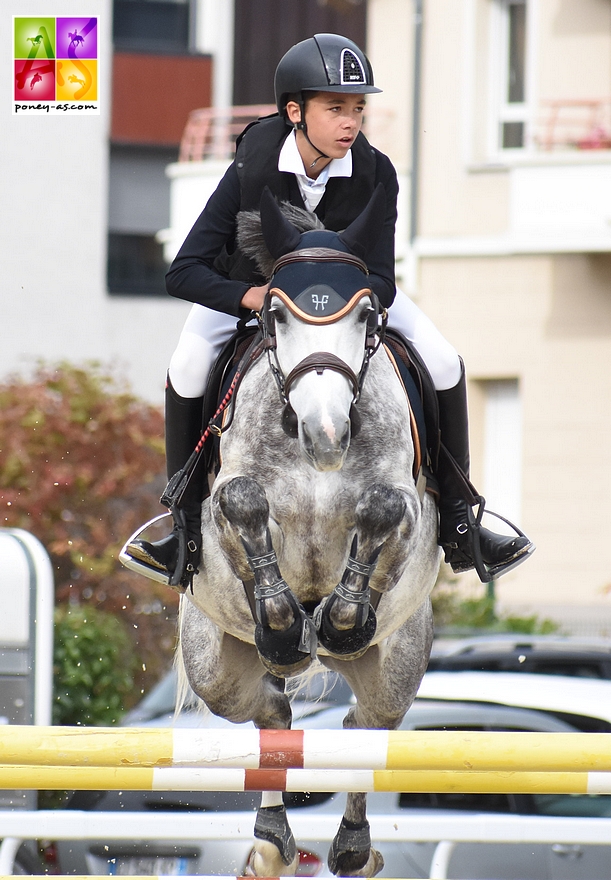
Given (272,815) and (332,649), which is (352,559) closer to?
(332,649)

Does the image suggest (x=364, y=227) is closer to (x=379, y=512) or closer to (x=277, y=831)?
(x=379, y=512)

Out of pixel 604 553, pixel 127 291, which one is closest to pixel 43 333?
pixel 127 291

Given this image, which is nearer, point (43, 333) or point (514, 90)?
point (514, 90)

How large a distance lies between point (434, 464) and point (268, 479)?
39.7 inches

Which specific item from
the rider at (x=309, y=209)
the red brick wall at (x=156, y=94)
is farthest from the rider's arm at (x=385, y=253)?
the red brick wall at (x=156, y=94)

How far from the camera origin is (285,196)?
4.35 metres

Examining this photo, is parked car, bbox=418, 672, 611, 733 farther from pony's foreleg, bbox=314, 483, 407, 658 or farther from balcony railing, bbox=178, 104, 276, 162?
balcony railing, bbox=178, 104, 276, 162

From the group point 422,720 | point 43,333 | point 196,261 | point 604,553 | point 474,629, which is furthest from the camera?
point 43,333

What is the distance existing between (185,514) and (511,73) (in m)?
12.2

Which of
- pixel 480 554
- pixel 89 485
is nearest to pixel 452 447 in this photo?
pixel 480 554

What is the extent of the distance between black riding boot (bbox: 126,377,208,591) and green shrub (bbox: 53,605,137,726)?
430 centimetres

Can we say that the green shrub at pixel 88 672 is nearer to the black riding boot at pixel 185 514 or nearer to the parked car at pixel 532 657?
the parked car at pixel 532 657

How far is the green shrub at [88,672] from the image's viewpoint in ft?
28.7

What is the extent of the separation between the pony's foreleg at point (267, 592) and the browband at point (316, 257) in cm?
64
